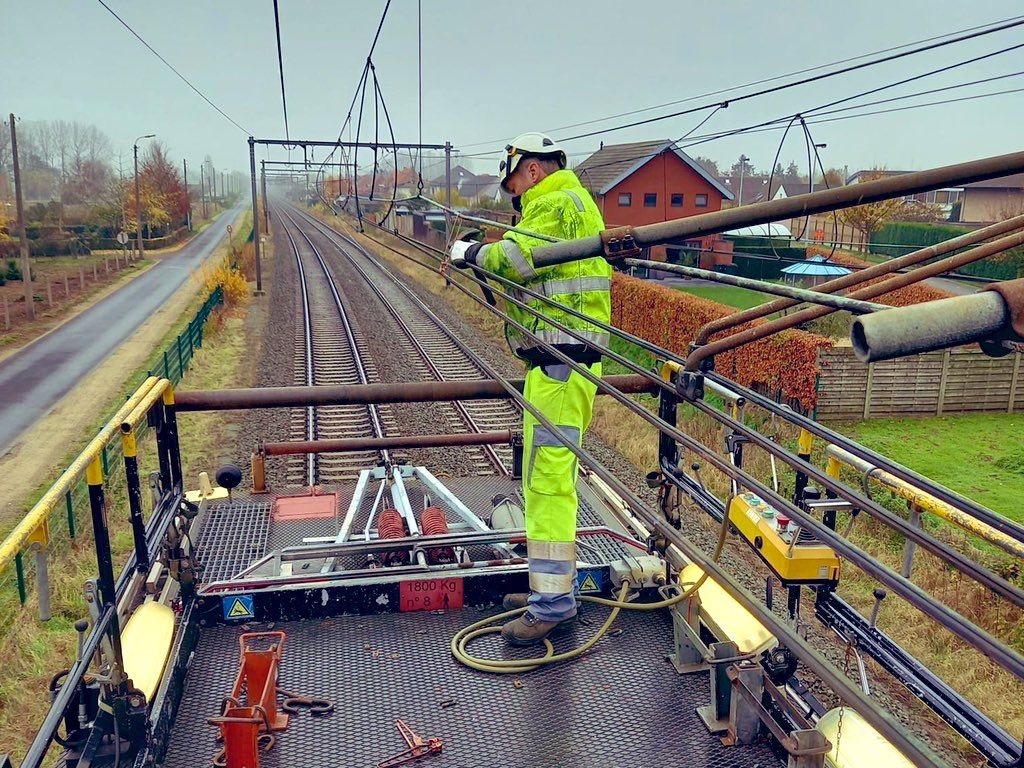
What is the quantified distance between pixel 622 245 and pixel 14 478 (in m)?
12.7

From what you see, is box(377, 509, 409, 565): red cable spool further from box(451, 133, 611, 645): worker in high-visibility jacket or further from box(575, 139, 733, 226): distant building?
box(575, 139, 733, 226): distant building

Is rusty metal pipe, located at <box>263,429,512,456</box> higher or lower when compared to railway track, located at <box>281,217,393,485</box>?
higher

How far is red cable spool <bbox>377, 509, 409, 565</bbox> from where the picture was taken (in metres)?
4.43

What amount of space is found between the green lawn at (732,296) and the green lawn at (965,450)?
9.09 m

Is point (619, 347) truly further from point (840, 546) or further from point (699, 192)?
point (699, 192)

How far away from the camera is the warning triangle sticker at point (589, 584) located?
4.22m

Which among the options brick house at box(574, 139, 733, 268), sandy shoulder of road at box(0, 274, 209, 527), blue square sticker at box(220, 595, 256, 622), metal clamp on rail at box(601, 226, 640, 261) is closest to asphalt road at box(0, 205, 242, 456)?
sandy shoulder of road at box(0, 274, 209, 527)

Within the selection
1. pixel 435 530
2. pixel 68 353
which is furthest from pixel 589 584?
pixel 68 353

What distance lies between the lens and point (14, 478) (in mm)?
12312

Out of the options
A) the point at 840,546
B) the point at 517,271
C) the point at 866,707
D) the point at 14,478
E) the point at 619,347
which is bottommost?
the point at 14,478

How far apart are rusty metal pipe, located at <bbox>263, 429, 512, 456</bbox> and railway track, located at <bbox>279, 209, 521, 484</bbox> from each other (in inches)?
17.0

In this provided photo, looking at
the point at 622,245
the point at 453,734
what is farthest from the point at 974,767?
the point at 622,245

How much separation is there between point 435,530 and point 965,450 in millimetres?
11679

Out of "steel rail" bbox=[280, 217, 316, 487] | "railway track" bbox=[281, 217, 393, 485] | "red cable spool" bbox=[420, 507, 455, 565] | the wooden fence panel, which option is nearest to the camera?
"red cable spool" bbox=[420, 507, 455, 565]
